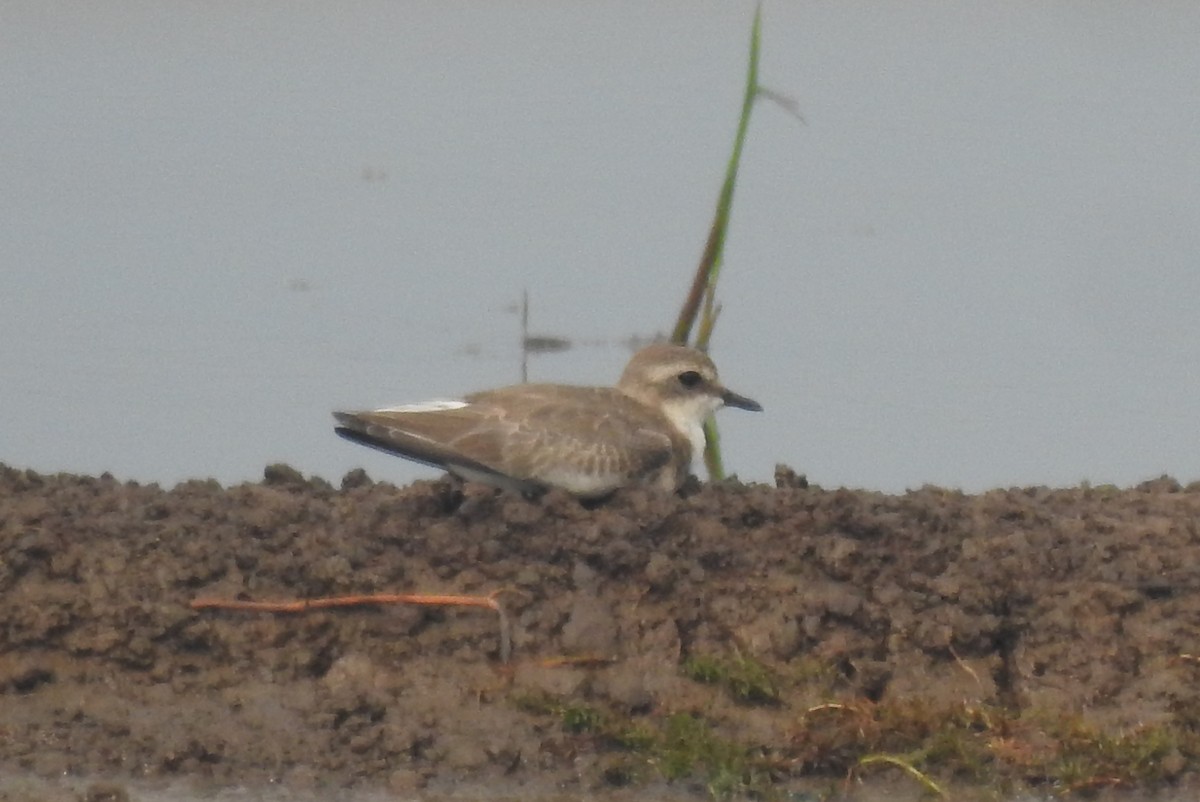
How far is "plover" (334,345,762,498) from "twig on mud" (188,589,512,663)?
2.88 feet

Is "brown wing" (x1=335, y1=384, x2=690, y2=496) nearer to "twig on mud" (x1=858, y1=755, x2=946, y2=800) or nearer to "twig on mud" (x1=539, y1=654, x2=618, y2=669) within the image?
"twig on mud" (x1=539, y1=654, x2=618, y2=669)

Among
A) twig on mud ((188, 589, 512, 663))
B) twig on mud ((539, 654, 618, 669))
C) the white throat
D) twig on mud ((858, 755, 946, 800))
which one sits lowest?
twig on mud ((858, 755, 946, 800))

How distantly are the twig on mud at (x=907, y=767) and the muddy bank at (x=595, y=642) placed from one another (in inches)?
1.6

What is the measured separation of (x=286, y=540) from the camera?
29.2 feet

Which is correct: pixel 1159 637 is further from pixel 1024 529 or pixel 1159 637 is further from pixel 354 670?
pixel 354 670

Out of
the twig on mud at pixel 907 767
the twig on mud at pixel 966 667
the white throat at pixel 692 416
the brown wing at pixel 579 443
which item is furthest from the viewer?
the white throat at pixel 692 416

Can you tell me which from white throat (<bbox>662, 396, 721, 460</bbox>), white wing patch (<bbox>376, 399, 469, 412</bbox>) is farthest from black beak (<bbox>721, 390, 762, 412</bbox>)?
white wing patch (<bbox>376, 399, 469, 412</bbox>)

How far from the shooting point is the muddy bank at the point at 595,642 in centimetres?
810

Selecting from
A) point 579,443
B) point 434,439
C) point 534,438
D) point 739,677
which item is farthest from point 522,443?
point 739,677

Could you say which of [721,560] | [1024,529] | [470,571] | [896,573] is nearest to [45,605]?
[470,571]

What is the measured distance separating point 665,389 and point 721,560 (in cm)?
161

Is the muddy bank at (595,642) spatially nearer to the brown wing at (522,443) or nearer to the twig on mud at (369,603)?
the twig on mud at (369,603)

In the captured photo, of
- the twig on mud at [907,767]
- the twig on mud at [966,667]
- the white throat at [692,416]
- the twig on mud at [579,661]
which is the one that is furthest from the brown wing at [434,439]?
the twig on mud at [907,767]

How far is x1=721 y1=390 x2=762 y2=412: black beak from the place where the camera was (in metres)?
10.6
